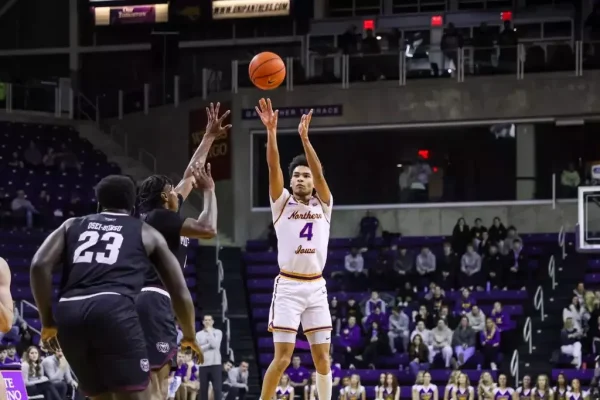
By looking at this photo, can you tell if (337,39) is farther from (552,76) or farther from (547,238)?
(547,238)

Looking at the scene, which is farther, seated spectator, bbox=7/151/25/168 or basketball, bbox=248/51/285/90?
seated spectator, bbox=7/151/25/168

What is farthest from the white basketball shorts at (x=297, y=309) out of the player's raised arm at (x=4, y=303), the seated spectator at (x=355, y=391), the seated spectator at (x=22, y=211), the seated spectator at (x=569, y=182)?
the seated spectator at (x=569, y=182)

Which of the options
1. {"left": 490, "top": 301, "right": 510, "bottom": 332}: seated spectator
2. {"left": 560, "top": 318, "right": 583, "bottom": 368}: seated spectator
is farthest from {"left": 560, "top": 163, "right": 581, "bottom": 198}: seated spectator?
{"left": 560, "top": 318, "right": 583, "bottom": 368}: seated spectator

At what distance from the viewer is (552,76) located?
92.6 feet

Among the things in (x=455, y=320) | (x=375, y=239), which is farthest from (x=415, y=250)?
(x=455, y=320)

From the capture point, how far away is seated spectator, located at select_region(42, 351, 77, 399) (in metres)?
20.0

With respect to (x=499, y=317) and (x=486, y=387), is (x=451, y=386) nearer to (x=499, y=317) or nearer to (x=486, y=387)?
(x=486, y=387)

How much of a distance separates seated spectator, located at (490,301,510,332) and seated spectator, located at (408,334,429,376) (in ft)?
5.15

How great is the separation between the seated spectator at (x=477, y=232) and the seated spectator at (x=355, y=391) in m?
5.91

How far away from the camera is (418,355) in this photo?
76.1ft

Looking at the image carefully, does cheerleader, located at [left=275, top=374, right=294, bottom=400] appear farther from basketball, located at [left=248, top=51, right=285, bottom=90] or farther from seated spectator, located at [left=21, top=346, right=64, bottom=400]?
basketball, located at [left=248, top=51, right=285, bottom=90]

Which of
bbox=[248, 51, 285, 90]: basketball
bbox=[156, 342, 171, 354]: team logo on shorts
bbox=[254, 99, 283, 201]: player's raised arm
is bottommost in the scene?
bbox=[156, 342, 171, 354]: team logo on shorts

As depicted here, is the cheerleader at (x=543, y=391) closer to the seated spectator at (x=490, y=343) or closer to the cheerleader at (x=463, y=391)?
the cheerleader at (x=463, y=391)

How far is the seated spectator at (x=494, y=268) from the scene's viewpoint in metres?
25.6
